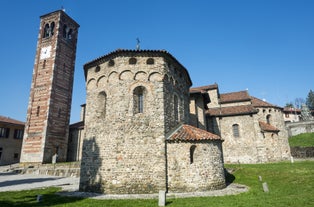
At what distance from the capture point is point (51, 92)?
29.2 metres

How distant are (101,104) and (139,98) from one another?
284 centimetres

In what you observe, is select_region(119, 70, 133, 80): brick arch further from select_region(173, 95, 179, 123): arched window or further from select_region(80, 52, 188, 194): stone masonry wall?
select_region(173, 95, 179, 123): arched window

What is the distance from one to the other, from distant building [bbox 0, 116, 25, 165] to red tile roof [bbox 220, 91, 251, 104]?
3434 centimetres

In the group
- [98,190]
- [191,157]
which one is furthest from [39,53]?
[191,157]

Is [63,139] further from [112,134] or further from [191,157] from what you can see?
[191,157]

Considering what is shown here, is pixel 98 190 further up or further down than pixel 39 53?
further down

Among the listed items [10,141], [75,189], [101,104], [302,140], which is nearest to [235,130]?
[101,104]

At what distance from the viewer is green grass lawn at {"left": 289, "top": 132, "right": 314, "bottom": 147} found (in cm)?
3928

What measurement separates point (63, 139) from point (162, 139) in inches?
914

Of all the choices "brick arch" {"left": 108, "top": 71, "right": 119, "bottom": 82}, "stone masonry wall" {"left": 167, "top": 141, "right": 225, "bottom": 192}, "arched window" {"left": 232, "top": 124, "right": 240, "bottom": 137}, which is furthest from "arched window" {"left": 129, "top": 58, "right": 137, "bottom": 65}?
"arched window" {"left": 232, "top": 124, "right": 240, "bottom": 137}

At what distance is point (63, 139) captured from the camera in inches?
1194

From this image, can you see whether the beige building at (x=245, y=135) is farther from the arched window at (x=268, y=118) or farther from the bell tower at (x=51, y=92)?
the bell tower at (x=51, y=92)

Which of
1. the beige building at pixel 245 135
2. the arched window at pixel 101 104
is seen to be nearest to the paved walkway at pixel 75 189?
the arched window at pixel 101 104

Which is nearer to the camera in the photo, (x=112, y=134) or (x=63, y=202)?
(x=63, y=202)
